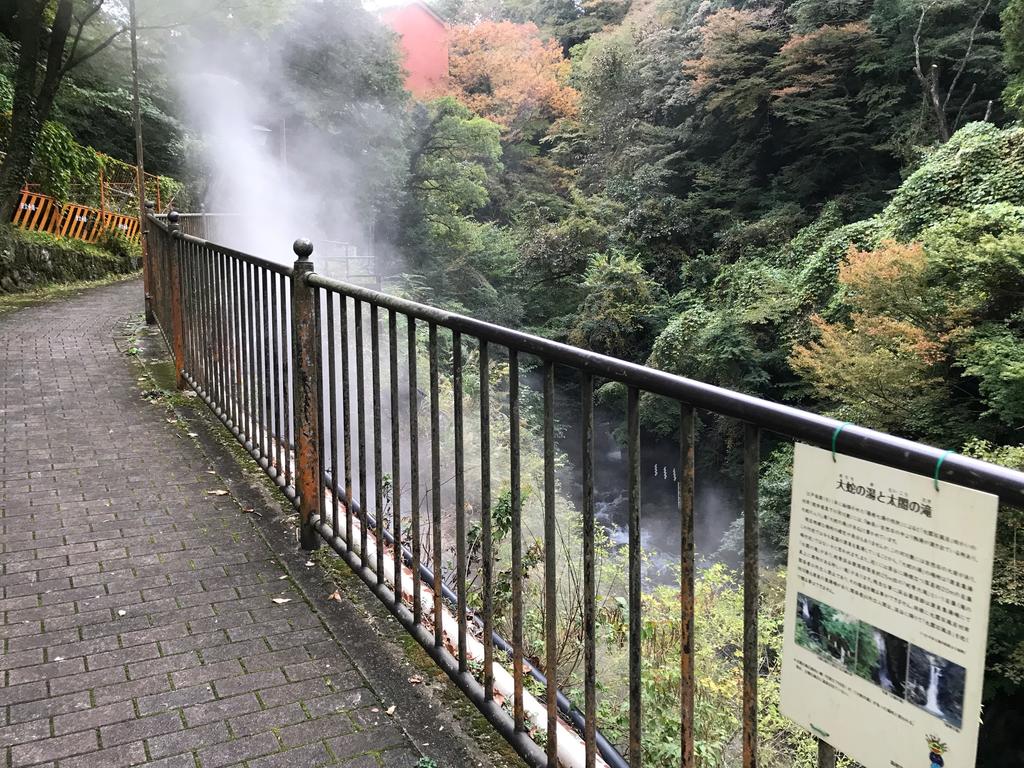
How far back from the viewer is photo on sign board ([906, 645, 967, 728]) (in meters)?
1.10

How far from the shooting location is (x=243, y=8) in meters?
18.5

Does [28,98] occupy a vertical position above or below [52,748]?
above

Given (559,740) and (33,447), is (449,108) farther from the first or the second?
(559,740)

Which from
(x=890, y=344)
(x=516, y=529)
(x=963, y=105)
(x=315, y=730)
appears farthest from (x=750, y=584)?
(x=963, y=105)

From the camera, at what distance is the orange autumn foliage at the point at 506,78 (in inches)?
1451

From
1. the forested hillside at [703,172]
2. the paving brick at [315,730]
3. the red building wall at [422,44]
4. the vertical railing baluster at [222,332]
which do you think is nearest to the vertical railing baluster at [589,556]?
the paving brick at [315,730]

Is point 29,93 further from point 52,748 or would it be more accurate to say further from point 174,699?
point 52,748

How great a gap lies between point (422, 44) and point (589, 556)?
38.7m

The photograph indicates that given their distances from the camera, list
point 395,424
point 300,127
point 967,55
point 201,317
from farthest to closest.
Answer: point 300,127 < point 967,55 < point 201,317 < point 395,424

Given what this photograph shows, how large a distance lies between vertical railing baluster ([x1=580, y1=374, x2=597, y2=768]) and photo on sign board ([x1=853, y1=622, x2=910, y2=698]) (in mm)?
707

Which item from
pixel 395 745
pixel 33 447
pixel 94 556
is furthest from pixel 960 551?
pixel 33 447

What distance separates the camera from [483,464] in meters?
2.30

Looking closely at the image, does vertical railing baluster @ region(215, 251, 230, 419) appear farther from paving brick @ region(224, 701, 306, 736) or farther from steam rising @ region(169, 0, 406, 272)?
steam rising @ region(169, 0, 406, 272)

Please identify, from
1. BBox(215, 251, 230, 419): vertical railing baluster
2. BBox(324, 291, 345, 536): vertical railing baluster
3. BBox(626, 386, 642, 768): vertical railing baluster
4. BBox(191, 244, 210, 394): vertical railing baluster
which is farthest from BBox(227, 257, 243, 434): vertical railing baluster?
BBox(626, 386, 642, 768): vertical railing baluster
